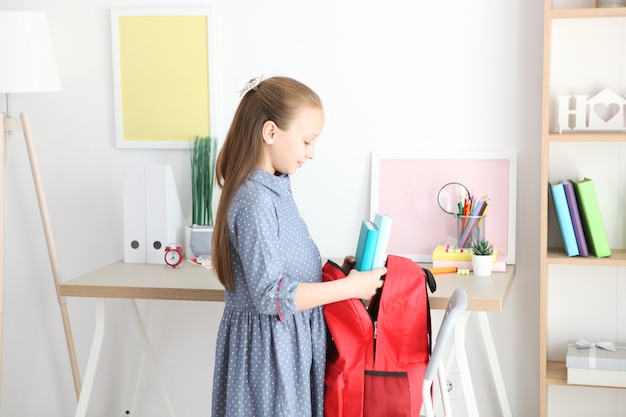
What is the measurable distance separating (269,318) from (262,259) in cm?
16

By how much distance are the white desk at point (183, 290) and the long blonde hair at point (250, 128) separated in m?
0.37

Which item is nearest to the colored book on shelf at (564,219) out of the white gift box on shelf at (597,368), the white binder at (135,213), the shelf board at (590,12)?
the white gift box on shelf at (597,368)

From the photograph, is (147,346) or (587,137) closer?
(587,137)

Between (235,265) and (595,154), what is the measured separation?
1.20 metres

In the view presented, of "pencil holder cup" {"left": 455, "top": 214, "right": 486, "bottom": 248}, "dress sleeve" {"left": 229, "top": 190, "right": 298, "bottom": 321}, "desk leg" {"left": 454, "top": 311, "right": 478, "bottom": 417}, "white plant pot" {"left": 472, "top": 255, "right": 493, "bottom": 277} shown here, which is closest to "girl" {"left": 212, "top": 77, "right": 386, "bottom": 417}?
"dress sleeve" {"left": 229, "top": 190, "right": 298, "bottom": 321}

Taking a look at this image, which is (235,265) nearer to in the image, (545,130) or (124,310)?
(545,130)

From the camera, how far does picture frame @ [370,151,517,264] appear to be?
2732 mm

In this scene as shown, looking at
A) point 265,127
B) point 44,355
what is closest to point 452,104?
point 265,127

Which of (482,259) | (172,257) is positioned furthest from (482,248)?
(172,257)

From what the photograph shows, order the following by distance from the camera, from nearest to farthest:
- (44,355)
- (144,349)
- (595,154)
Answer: (595,154) → (144,349) → (44,355)

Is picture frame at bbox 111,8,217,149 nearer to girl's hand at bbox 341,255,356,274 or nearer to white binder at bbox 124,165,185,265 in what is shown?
white binder at bbox 124,165,185,265

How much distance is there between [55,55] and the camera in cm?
304

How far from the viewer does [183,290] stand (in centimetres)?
242

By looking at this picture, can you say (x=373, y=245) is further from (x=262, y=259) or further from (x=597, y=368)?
(x=597, y=368)
